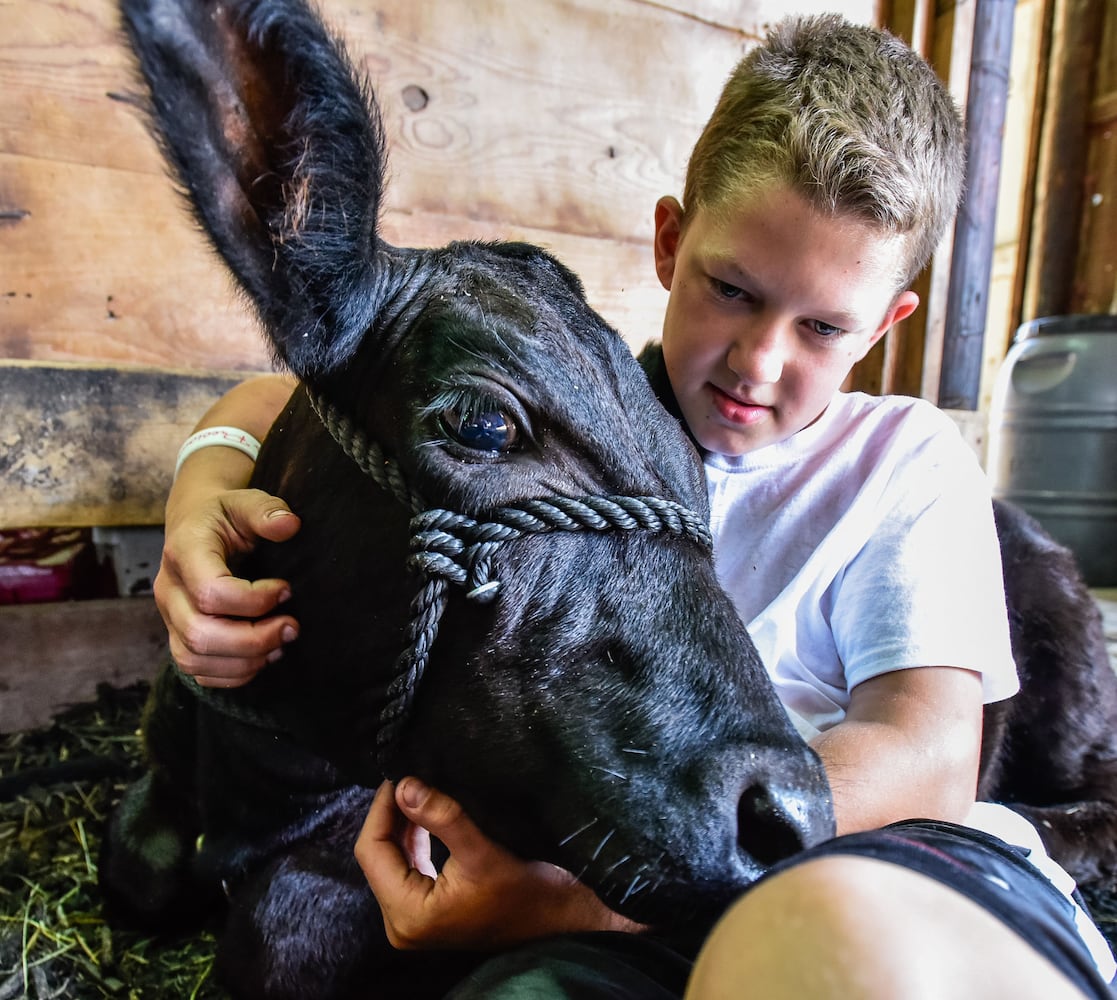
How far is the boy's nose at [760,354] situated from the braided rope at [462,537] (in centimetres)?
44

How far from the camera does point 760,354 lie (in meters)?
1.41

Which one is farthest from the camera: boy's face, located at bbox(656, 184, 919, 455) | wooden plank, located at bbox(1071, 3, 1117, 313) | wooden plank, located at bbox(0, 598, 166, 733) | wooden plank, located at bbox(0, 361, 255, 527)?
wooden plank, located at bbox(1071, 3, 1117, 313)

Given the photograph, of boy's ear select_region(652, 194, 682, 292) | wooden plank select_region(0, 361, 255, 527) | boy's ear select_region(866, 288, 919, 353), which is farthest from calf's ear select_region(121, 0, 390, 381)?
wooden plank select_region(0, 361, 255, 527)

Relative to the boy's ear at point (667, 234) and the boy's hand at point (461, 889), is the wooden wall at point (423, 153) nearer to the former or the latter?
the boy's ear at point (667, 234)

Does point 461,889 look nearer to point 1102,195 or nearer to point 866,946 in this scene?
point 866,946

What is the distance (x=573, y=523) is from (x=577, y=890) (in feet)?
1.67

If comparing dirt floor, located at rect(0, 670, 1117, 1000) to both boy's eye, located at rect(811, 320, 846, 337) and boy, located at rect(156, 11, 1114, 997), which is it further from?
boy's eye, located at rect(811, 320, 846, 337)

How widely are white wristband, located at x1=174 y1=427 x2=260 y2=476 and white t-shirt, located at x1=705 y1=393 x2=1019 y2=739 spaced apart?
0.98m

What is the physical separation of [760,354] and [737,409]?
0.48 ft

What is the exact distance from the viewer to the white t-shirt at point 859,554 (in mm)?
1411

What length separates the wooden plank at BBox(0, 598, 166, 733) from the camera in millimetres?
2484

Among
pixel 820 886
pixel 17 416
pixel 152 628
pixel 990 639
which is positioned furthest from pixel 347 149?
pixel 152 628

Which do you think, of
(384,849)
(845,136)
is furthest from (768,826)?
(845,136)

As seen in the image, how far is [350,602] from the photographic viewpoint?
113 centimetres
